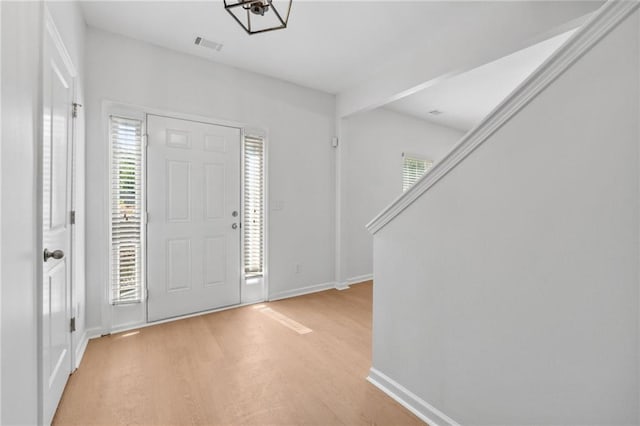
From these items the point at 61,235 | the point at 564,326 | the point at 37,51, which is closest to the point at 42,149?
the point at 37,51

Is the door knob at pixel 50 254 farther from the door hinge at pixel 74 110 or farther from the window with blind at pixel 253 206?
the window with blind at pixel 253 206

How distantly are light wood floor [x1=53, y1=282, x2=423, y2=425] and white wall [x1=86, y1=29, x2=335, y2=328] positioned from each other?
2.12 ft

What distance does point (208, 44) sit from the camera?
3068 millimetres

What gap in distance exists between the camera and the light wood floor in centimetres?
176

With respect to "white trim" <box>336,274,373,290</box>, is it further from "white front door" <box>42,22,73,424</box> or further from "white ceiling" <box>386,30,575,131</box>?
"white front door" <box>42,22,73,424</box>

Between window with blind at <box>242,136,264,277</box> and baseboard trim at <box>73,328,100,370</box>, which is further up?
window with blind at <box>242,136,264,277</box>

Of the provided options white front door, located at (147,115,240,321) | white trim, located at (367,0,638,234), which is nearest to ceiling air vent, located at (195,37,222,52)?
white front door, located at (147,115,240,321)

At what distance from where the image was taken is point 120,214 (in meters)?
2.92

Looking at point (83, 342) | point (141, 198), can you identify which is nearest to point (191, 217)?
point (141, 198)

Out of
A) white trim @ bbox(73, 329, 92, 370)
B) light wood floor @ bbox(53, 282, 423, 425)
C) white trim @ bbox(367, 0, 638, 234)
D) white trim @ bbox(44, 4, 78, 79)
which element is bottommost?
light wood floor @ bbox(53, 282, 423, 425)

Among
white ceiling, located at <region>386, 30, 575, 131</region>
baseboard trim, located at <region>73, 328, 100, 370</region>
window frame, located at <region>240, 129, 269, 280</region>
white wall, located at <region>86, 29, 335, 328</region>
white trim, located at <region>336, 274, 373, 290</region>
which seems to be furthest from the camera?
white trim, located at <region>336, 274, 373, 290</region>

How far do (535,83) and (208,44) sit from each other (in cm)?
300

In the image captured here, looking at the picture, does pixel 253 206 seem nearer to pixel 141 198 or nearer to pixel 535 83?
pixel 141 198

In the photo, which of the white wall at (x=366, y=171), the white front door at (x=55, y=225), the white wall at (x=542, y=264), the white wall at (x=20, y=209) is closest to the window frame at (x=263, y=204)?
the white wall at (x=366, y=171)
